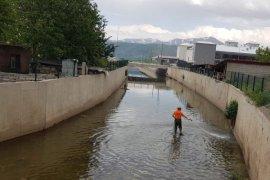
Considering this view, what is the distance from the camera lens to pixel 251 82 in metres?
33.0

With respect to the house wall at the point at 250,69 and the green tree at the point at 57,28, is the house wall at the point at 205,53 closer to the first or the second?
the house wall at the point at 250,69

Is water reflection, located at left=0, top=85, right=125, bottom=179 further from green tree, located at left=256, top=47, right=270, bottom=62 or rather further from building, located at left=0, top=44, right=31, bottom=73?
green tree, located at left=256, top=47, right=270, bottom=62

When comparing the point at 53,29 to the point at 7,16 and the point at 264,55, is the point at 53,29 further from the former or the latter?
the point at 264,55

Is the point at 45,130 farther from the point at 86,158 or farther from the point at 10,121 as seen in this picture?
the point at 86,158

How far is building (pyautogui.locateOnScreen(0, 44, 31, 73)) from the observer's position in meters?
32.9

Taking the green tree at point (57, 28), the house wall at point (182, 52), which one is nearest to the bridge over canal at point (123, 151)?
the green tree at point (57, 28)

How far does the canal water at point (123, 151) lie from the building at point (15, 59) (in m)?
5.96

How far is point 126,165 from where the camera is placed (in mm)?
18844

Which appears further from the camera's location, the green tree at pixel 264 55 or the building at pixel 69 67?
the green tree at pixel 264 55

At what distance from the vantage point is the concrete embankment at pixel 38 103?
21.1 m

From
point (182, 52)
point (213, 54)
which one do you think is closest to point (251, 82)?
point (213, 54)

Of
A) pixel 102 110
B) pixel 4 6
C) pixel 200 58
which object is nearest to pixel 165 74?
pixel 200 58

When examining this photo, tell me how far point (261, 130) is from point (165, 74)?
11031 centimetres

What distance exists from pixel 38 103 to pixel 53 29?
43.0 feet
